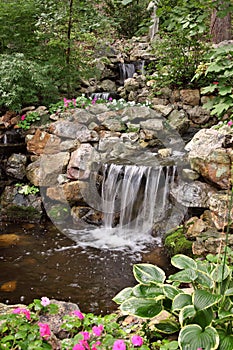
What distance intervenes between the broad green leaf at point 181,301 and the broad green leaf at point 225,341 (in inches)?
8.9

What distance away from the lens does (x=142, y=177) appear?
17.6 feet

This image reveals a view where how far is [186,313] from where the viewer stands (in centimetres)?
178

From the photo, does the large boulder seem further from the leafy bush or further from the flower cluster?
the leafy bush

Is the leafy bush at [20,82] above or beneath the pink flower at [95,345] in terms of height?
above

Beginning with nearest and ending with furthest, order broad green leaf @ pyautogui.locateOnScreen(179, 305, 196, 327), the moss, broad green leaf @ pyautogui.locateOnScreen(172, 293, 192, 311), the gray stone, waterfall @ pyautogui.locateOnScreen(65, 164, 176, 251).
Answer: broad green leaf @ pyautogui.locateOnScreen(179, 305, 196, 327), broad green leaf @ pyautogui.locateOnScreen(172, 293, 192, 311), the moss, waterfall @ pyautogui.locateOnScreen(65, 164, 176, 251), the gray stone

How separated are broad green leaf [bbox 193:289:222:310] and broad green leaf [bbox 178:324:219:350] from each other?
0.11 m

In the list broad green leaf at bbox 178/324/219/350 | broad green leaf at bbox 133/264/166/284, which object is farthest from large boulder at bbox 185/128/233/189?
broad green leaf at bbox 178/324/219/350

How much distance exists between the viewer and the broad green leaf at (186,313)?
177 cm

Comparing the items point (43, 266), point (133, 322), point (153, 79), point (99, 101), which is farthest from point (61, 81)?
point (133, 322)

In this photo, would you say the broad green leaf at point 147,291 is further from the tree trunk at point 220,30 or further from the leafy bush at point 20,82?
the tree trunk at point 220,30

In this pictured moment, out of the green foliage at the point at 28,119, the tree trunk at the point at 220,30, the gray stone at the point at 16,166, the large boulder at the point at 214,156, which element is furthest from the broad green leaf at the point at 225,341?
the tree trunk at the point at 220,30

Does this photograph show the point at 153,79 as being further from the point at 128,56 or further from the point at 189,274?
the point at 189,274

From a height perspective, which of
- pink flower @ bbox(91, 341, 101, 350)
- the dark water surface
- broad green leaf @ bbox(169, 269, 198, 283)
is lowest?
the dark water surface

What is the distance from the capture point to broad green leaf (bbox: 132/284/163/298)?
6.56 feet
